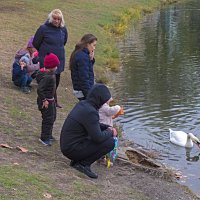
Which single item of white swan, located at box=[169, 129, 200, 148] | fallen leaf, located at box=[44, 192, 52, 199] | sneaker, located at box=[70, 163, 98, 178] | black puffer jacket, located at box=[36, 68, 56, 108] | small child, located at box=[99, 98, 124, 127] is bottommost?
white swan, located at box=[169, 129, 200, 148]

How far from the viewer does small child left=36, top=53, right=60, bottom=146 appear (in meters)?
8.60

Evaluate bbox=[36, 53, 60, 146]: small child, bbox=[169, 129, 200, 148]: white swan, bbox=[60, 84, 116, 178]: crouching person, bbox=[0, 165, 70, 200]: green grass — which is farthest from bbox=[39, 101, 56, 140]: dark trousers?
bbox=[169, 129, 200, 148]: white swan

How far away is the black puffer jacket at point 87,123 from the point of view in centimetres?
752

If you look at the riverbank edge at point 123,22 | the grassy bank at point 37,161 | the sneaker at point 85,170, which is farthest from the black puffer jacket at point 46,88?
the riverbank edge at point 123,22

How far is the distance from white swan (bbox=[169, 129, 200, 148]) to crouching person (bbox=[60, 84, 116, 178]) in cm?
334

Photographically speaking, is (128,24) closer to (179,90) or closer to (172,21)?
(172,21)

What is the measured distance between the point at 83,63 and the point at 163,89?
23.1 ft

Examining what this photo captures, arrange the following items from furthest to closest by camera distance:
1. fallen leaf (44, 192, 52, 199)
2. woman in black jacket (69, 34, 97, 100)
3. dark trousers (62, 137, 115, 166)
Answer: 1. woman in black jacket (69, 34, 97, 100)
2. dark trousers (62, 137, 115, 166)
3. fallen leaf (44, 192, 52, 199)

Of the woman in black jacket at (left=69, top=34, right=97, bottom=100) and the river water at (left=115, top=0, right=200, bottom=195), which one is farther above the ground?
the woman in black jacket at (left=69, top=34, right=97, bottom=100)

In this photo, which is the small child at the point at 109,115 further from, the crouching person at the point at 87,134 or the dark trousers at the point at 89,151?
the dark trousers at the point at 89,151

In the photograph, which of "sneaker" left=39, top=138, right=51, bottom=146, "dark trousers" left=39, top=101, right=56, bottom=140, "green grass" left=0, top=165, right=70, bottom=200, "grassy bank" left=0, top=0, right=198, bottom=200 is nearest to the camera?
"green grass" left=0, top=165, right=70, bottom=200

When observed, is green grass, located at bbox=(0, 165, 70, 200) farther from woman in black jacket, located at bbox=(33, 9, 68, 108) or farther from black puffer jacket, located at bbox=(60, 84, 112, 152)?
woman in black jacket, located at bbox=(33, 9, 68, 108)

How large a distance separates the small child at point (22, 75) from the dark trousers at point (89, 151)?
4.38 m

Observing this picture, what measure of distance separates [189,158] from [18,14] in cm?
1641
